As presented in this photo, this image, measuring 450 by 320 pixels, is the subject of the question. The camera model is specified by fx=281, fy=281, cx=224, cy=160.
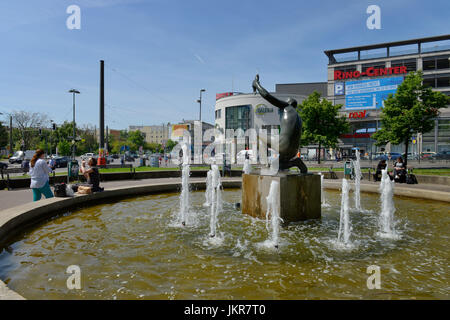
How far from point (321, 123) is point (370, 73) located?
30.7 metres

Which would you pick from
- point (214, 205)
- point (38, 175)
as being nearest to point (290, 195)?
point (214, 205)

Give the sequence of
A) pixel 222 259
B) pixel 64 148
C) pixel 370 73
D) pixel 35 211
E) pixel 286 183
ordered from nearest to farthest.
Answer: pixel 222 259
pixel 35 211
pixel 286 183
pixel 370 73
pixel 64 148

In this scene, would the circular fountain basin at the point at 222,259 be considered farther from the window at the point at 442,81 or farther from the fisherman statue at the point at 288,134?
the window at the point at 442,81

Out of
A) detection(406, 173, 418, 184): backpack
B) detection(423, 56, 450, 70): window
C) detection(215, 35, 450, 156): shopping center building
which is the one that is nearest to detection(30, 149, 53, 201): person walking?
detection(406, 173, 418, 184): backpack

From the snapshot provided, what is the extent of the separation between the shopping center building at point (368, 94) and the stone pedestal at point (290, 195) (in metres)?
44.9

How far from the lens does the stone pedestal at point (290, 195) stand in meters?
7.23

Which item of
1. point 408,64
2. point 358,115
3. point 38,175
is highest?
point 408,64

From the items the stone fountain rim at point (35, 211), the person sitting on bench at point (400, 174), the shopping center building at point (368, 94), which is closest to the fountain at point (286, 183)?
the stone fountain rim at point (35, 211)

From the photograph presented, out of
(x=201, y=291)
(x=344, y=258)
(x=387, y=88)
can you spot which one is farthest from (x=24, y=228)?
(x=387, y=88)

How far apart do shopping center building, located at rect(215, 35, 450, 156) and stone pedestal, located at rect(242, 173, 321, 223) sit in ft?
147

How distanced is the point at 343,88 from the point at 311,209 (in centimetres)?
5817

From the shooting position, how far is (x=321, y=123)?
34781mm

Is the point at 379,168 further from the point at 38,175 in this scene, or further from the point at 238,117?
the point at 238,117

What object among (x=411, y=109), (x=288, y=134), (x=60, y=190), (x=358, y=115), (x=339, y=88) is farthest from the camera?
(x=339, y=88)
